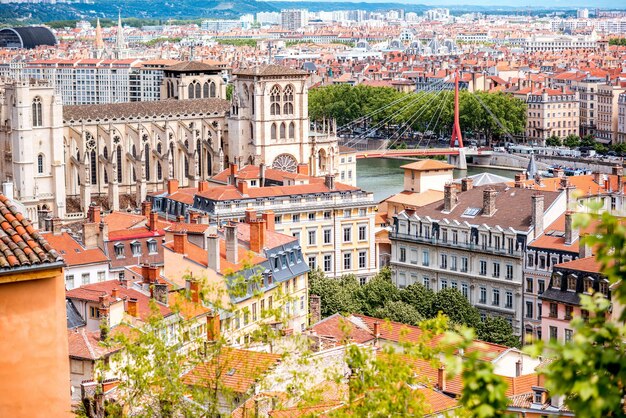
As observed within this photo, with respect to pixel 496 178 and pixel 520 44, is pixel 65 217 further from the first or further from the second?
pixel 520 44

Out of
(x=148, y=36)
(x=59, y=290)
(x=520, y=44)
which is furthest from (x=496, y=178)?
(x=148, y=36)

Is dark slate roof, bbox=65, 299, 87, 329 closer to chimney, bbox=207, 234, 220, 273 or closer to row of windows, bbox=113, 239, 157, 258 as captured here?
chimney, bbox=207, 234, 220, 273

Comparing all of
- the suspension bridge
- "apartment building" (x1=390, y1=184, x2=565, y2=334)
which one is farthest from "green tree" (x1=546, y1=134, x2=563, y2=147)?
"apartment building" (x1=390, y1=184, x2=565, y2=334)

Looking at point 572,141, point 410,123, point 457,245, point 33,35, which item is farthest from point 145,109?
point 33,35

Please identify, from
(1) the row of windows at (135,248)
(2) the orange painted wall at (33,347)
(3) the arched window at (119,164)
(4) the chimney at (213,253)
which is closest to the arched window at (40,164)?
(3) the arched window at (119,164)

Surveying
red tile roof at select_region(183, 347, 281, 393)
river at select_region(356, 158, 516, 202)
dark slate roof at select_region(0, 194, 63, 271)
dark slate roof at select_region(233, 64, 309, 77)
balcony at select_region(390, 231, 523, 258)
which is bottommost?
river at select_region(356, 158, 516, 202)

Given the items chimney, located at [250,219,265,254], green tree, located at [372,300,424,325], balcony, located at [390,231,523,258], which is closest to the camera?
chimney, located at [250,219,265,254]

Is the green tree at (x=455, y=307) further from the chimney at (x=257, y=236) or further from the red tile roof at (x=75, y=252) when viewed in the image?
the red tile roof at (x=75, y=252)
